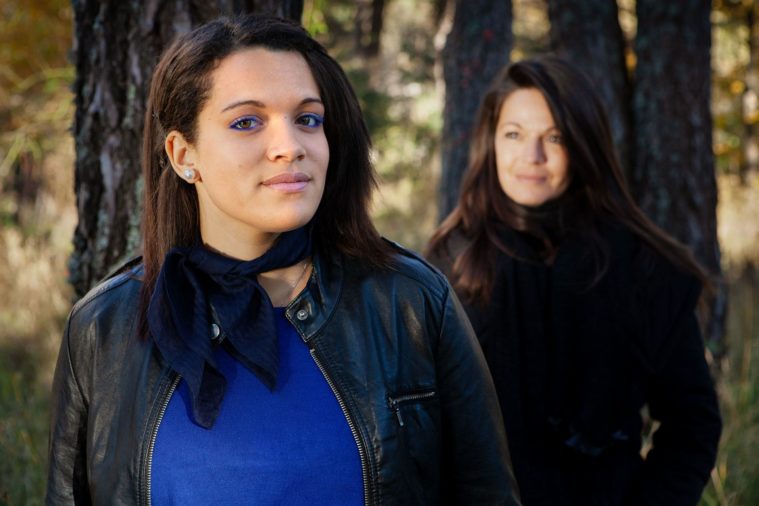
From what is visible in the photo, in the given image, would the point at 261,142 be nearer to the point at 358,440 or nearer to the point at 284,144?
the point at 284,144

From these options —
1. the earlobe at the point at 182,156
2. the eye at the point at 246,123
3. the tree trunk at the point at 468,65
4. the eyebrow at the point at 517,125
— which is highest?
the tree trunk at the point at 468,65

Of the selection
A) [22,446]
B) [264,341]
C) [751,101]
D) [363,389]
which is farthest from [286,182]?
[751,101]

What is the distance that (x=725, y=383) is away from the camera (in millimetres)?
5293

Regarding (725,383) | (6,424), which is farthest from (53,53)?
(725,383)

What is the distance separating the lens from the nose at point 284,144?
1.74 metres

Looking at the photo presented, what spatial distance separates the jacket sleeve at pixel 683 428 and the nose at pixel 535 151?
27.4 inches

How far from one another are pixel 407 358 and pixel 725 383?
13.6 ft

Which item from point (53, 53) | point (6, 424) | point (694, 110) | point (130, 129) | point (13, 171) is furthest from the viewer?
point (13, 171)

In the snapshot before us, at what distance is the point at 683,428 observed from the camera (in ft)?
8.86

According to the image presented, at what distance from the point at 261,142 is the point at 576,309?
4.90ft

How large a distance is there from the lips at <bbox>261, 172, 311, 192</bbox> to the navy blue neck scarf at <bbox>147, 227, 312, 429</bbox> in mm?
158

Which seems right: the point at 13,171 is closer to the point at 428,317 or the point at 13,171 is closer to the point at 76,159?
the point at 76,159

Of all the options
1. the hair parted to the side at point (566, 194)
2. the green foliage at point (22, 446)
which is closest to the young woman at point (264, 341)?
the hair parted to the side at point (566, 194)

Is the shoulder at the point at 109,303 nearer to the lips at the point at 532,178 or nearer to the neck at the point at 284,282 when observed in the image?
the neck at the point at 284,282
